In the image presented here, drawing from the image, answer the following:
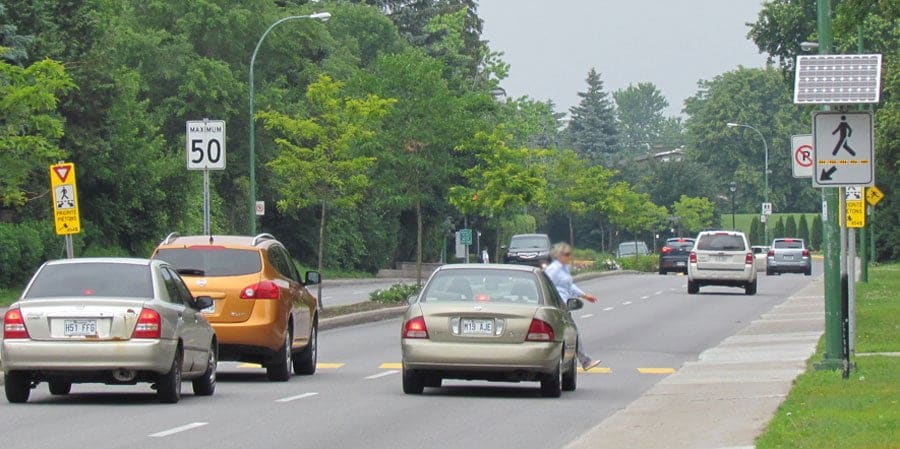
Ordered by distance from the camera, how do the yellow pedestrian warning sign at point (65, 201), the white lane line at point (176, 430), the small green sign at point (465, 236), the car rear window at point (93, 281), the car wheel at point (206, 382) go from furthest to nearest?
1. the small green sign at point (465, 236)
2. the yellow pedestrian warning sign at point (65, 201)
3. the car wheel at point (206, 382)
4. the car rear window at point (93, 281)
5. the white lane line at point (176, 430)

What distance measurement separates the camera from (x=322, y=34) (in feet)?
230

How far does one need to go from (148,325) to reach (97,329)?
480mm

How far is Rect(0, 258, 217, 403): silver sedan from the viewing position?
15797 millimetres

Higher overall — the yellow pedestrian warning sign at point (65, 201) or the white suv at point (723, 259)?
the yellow pedestrian warning sign at point (65, 201)

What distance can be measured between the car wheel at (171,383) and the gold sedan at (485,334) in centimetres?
244

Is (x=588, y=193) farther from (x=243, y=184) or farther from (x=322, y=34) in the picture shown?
(x=243, y=184)

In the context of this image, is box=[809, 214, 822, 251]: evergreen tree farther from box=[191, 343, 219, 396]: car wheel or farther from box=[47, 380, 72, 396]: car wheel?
box=[47, 380, 72, 396]: car wheel

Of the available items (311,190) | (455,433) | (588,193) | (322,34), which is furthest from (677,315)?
(588,193)

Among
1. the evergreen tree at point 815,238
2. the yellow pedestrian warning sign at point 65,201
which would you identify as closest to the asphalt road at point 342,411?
the yellow pedestrian warning sign at point 65,201

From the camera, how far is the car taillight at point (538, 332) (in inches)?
682

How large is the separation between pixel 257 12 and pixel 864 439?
53662 mm

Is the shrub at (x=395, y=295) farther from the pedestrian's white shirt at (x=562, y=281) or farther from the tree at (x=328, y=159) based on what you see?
the pedestrian's white shirt at (x=562, y=281)

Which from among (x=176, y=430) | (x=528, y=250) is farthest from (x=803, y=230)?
(x=176, y=430)

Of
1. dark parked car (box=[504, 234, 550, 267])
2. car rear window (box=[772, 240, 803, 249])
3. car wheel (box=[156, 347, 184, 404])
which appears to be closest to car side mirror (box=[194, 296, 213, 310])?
car wheel (box=[156, 347, 184, 404])
